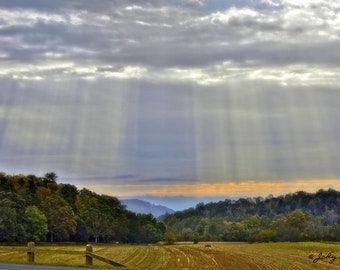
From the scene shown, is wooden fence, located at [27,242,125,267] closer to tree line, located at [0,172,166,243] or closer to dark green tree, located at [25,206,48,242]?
tree line, located at [0,172,166,243]

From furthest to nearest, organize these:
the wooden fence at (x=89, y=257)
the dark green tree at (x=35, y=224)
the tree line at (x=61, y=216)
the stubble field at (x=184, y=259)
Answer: the dark green tree at (x=35, y=224), the tree line at (x=61, y=216), the stubble field at (x=184, y=259), the wooden fence at (x=89, y=257)

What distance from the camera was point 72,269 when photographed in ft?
97.8

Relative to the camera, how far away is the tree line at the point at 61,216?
133913mm

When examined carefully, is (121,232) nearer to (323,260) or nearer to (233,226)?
(233,226)

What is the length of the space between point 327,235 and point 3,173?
78.0 m

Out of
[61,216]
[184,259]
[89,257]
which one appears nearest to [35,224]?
[61,216]

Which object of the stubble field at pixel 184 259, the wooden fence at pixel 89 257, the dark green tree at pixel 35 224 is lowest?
the stubble field at pixel 184 259

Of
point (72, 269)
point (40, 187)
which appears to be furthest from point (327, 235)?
point (72, 269)

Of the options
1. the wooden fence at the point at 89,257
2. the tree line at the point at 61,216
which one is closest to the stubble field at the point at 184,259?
the wooden fence at the point at 89,257

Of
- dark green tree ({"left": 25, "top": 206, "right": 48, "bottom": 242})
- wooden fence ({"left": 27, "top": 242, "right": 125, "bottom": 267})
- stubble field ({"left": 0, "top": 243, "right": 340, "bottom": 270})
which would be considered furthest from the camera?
dark green tree ({"left": 25, "top": 206, "right": 48, "bottom": 242})

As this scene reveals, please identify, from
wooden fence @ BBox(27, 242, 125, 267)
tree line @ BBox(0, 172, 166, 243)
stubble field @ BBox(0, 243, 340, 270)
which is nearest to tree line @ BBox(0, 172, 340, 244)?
tree line @ BBox(0, 172, 166, 243)

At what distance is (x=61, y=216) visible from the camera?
148 m

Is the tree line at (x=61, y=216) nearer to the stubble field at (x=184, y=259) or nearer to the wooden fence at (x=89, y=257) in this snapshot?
the stubble field at (x=184, y=259)

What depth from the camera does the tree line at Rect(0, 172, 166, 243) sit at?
439 feet
